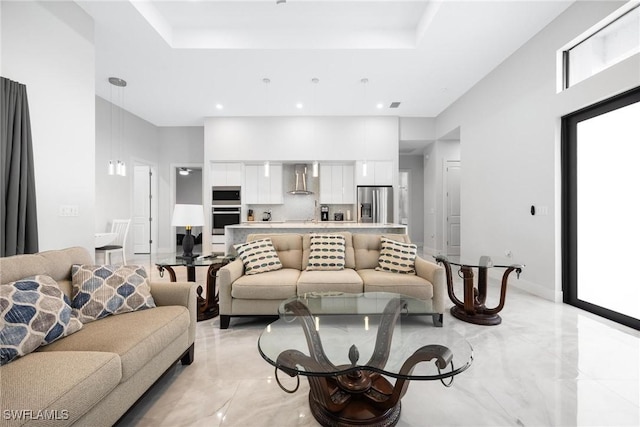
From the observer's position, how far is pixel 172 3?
337cm

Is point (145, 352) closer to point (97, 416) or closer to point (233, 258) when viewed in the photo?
point (97, 416)

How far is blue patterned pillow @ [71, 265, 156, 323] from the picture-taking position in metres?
1.76

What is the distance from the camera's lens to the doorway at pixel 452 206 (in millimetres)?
6758

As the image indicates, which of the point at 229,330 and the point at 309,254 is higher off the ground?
the point at 309,254

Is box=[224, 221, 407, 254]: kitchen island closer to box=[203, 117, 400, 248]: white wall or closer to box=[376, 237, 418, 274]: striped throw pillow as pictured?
box=[376, 237, 418, 274]: striped throw pillow

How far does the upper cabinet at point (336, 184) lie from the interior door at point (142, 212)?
432cm

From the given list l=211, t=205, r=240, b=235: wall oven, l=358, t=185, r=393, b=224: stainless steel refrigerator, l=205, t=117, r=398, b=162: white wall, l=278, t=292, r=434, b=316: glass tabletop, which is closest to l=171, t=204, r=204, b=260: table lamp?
l=278, t=292, r=434, b=316: glass tabletop

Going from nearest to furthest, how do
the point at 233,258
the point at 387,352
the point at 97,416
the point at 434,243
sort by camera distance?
the point at 97,416, the point at 387,352, the point at 233,258, the point at 434,243

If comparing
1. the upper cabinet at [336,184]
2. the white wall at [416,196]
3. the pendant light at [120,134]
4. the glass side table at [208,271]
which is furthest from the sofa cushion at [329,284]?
the white wall at [416,196]

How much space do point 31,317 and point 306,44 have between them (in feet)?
12.7

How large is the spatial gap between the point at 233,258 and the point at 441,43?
3.77m

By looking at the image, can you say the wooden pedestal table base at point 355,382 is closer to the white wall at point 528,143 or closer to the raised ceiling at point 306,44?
the white wall at point 528,143

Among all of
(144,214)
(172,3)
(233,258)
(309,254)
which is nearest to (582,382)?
(309,254)

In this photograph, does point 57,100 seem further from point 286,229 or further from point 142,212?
point 142,212
